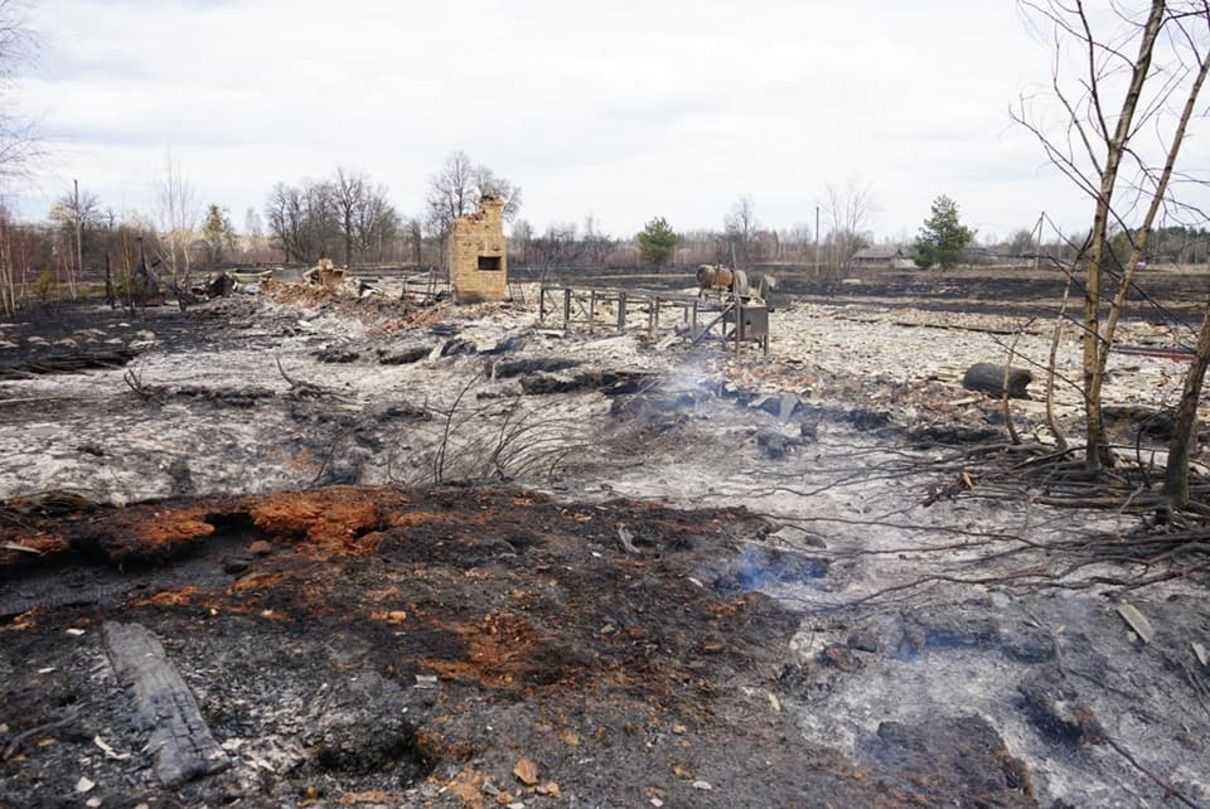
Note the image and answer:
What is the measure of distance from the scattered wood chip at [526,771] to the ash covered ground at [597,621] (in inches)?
0.5

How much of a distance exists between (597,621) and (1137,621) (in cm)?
270

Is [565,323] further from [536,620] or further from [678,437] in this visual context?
[536,620]

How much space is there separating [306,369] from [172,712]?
12.1 metres

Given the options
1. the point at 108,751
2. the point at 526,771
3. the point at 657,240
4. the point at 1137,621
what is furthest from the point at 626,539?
the point at 657,240

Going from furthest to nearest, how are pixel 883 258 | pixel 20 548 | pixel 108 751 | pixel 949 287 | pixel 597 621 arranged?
pixel 883 258
pixel 949 287
pixel 20 548
pixel 597 621
pixel 108 751

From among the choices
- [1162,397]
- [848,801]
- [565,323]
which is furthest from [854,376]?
[848,801]

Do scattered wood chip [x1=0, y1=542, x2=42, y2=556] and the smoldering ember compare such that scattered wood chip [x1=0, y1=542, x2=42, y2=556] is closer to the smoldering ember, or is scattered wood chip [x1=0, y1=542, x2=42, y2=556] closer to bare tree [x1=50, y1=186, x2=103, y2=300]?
the smoldering ember

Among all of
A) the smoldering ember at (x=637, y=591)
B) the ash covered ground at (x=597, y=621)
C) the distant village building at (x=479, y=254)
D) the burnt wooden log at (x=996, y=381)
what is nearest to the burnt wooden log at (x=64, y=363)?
the smoldering ember at (x=637, y=591)

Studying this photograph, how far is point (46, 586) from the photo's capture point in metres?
4.32

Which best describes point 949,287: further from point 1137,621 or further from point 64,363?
point 1137,621

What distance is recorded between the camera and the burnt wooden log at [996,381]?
9198 mm

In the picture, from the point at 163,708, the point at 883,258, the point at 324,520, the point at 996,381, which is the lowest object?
the point at 163,708

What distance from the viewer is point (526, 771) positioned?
284cm

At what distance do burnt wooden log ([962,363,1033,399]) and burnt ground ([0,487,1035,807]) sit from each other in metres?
5.68
